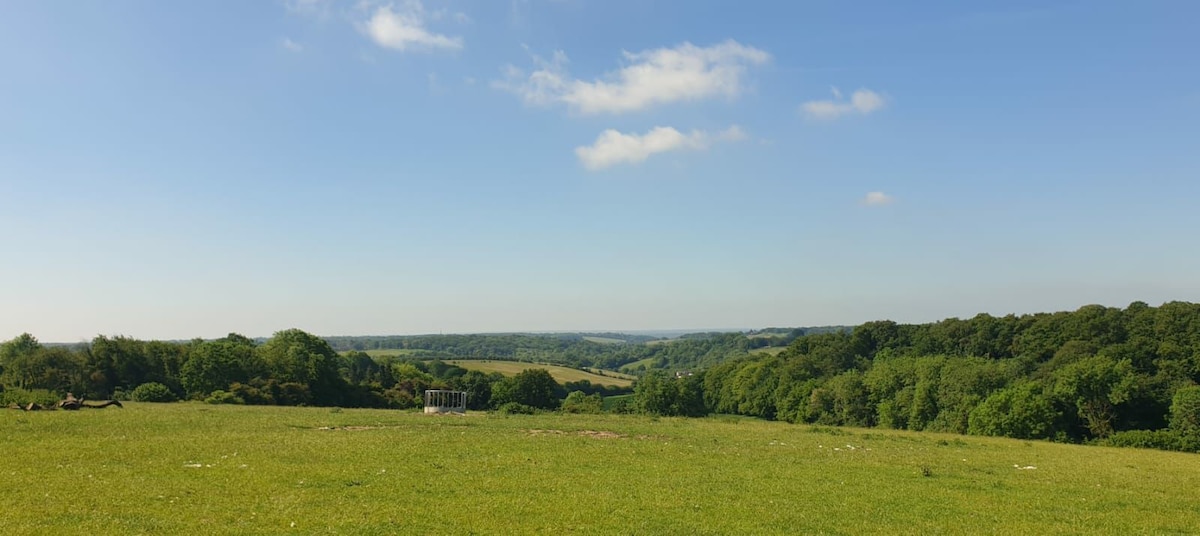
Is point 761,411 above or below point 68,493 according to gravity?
below

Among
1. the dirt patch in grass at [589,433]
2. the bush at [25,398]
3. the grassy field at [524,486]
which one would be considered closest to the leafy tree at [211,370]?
the bush at [25,398]

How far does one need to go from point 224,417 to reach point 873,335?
121247 mm

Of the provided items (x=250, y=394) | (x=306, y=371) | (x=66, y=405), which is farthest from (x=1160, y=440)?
(x=306, y=371)

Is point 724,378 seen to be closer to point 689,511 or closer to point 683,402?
point 683,402

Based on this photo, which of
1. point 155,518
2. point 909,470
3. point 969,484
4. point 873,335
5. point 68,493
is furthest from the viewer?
point 873,335

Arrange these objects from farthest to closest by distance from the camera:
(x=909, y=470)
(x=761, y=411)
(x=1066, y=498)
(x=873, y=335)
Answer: (x=873, y=335), (x=761, y=411), (x=909, y=470), (x=1066, y=498)

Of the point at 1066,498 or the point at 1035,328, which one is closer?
the point at 1066,498

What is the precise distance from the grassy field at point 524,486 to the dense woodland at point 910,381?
34077mm

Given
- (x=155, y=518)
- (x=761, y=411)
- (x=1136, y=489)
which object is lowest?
(x=761, y=411)

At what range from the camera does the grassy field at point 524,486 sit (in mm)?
18438

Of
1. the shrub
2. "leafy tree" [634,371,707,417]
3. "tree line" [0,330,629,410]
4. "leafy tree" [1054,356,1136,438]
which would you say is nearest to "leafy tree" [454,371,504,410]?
"tree line" [0,330,629,410]

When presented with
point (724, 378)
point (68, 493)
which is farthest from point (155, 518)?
point (724, 378)

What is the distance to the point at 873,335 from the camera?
452ft

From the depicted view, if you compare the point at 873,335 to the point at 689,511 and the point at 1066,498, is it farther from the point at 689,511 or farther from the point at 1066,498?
the point at 689,511
